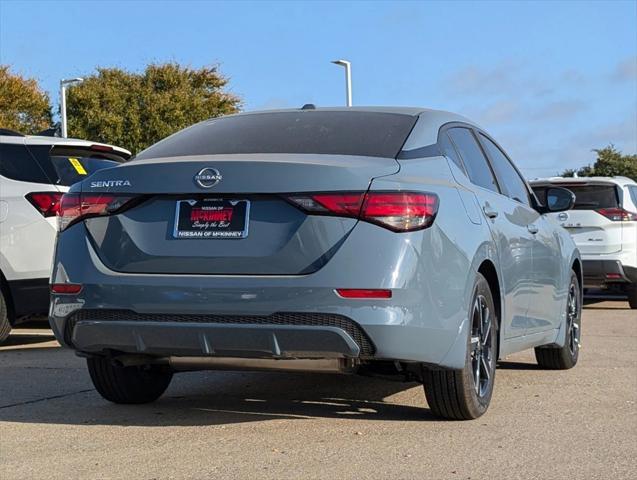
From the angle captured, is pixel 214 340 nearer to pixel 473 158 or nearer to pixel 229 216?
pixel 229 216

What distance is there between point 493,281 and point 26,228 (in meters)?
4.08

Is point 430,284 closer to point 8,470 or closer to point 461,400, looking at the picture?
point 461,400

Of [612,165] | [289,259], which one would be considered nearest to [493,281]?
[289,259]

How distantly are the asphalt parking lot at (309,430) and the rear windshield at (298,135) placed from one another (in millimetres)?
1377

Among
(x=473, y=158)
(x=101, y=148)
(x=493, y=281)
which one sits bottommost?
(x=493, y=281)

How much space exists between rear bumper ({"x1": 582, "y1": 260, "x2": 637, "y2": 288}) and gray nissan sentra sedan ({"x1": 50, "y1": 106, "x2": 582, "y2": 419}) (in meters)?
8.48

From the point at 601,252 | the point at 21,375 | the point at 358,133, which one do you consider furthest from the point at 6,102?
the point at 358,133

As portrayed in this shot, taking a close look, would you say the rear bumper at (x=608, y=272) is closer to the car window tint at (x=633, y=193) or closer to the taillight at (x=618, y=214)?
the taillight at (x=618, y=214)

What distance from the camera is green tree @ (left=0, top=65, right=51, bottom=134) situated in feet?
109

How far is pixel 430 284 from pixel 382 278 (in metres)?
0.30

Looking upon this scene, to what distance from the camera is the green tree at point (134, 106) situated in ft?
123

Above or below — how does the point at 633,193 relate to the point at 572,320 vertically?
above

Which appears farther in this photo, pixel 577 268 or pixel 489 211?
pixel 577 268

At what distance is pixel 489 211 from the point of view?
6.04 m
